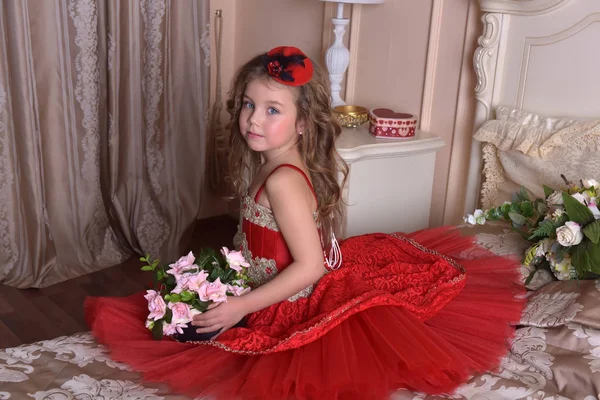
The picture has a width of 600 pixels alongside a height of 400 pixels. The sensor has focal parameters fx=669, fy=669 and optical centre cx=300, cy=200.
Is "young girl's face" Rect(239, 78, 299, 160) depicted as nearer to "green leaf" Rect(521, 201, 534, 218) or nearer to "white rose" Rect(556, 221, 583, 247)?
"white rose" Rect(556, 221, 583, 247)

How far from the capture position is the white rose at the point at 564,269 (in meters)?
1.81

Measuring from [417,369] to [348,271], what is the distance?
1.32ft

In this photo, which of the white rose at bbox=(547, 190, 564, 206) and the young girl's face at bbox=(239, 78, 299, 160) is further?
the white rose at bbox=(547, 190, 564, 206)

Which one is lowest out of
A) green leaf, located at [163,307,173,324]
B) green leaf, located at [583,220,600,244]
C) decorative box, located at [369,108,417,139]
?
green leaf, located at [163,307,173,324]

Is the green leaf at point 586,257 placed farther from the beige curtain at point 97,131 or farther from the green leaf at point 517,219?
the beige curtain at point 97,131

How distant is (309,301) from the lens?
1.61 m

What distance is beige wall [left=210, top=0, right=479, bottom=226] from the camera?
2736 millimetres

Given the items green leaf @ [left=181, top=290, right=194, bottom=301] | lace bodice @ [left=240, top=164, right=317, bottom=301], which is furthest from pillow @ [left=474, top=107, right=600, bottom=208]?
green leaf @ [left=181, top=290, right=194, bottom=301]

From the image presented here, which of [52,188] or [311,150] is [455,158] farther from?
[52,188]

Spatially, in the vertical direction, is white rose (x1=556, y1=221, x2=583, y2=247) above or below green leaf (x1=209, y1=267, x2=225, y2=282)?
above

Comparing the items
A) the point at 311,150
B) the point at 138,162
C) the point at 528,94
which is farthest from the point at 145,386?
the point at 138,162

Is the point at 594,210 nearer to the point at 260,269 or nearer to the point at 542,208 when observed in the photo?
the point at 542,208

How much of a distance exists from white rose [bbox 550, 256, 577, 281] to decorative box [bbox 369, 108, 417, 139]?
3.26 feet

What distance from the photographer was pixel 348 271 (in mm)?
1714
